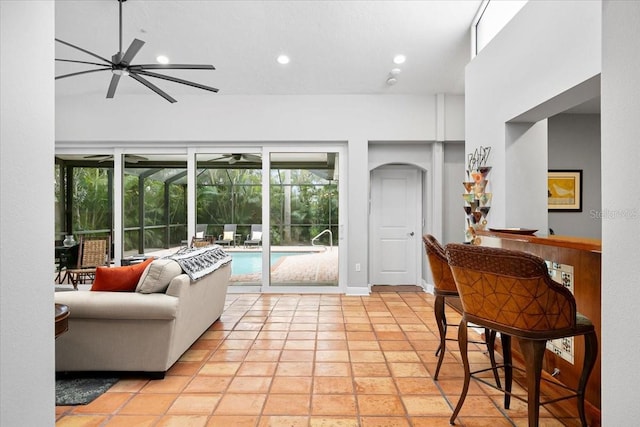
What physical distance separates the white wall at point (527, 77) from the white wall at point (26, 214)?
2.78 metres

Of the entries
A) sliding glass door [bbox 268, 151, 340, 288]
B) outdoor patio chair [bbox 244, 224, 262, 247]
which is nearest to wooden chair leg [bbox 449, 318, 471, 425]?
sliding glass door [bbox 268, 151, 340, 288]

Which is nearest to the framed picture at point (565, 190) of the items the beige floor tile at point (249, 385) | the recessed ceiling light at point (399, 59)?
the recessed ceiling light at point (399, 59)

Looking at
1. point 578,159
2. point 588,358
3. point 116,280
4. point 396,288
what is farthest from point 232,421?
point 578,159

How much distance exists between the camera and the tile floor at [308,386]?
213 centimetres

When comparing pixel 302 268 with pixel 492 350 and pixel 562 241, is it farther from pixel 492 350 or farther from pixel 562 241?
pixel 562 241

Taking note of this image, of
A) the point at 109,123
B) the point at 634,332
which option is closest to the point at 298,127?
the point at 109,123

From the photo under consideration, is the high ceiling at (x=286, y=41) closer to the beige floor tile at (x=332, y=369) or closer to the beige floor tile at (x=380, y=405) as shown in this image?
the beige floor tile at (x=332, y=369)

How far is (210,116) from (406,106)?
10.1 feet

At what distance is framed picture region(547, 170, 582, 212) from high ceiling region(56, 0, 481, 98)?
79.6 inches

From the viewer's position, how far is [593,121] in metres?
5.50

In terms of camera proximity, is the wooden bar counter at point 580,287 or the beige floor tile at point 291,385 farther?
the beige floor tile at point 291,385

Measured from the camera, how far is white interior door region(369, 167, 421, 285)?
609cm

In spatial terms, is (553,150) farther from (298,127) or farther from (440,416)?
(440,416)

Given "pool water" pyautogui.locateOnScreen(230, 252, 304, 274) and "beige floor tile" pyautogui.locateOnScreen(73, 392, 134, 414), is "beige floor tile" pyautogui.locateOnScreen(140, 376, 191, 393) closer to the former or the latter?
"beige floor tile" pyautogui.locateOnScreen(73, 392, 134, 414)
